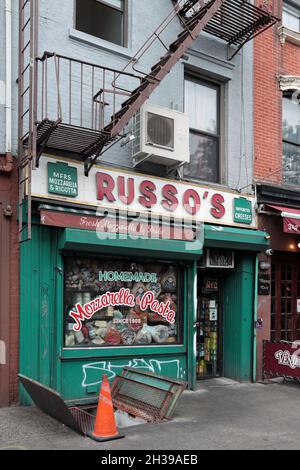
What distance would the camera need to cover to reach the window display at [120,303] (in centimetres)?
820

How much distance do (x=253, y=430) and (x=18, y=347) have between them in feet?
11.5

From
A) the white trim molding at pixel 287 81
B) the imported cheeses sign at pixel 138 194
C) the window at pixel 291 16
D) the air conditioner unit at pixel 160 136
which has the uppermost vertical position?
the window at pixel 291 16

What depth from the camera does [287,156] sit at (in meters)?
11.5

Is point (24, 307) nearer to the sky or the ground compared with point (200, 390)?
nearer to the sky

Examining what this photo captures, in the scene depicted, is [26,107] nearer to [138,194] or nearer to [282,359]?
[138,194]

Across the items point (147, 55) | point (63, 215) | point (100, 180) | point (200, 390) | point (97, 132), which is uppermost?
point (147, 55)

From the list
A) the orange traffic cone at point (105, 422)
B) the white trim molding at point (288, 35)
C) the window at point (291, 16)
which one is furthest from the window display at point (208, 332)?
the window at point (291, 16)

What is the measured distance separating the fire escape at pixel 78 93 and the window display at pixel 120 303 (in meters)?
1.40

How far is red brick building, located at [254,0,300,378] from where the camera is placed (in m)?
10.5

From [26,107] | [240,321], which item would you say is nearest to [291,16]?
[240,321]

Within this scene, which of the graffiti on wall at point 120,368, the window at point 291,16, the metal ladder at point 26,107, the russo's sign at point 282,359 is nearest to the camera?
the metal ladder at point 26,107

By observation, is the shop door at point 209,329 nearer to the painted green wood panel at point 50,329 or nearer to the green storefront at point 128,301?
the green storefront at point 128,301

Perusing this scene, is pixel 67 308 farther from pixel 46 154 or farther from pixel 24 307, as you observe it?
pixel 46 154
